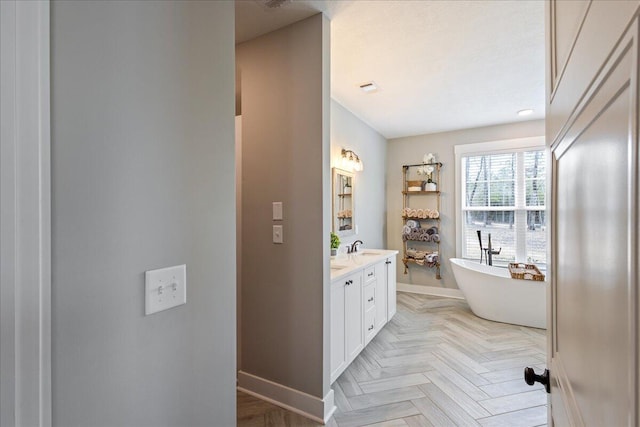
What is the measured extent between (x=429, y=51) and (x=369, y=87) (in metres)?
0.77

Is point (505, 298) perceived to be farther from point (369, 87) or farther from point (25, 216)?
point (25, 216)

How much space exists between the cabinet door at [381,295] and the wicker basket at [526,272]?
1.58m

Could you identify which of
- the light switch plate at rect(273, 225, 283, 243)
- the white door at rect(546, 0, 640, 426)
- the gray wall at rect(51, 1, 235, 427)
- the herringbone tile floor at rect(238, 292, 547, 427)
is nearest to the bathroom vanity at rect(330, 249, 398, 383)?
the herringbone tile floor at rect(238, 292, 547, 427)

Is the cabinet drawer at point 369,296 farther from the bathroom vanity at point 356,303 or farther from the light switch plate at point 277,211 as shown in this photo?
the light switch plate at point 277,211

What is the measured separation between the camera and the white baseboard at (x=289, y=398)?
1925 mm

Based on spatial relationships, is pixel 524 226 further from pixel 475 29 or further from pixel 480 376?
pixel 475 29

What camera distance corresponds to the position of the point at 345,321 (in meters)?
2.40

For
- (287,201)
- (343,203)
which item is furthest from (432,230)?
(287,201)

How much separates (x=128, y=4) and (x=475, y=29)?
88.1 inches

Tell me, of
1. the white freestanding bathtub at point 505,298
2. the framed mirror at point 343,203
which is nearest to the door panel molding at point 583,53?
the framed mirror at point 343,203

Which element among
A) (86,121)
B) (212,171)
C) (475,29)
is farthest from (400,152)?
Answer: (86,121)

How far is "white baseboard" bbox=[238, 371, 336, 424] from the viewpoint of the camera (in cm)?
192

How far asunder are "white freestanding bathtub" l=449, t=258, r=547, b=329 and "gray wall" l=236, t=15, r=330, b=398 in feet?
8.63

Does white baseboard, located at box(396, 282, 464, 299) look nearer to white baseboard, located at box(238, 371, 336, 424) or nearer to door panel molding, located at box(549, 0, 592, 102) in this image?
white baseboard, located at box(238, 371, 336, 424)
